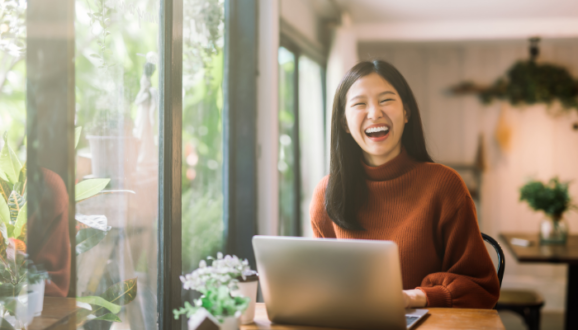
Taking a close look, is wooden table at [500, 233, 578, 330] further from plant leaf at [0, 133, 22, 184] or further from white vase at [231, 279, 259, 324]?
plant leaf at [0, 133, 22, 184]

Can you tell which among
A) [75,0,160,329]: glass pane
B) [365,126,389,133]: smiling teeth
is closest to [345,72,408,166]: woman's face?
[365,126,389,133]: smiling teeth

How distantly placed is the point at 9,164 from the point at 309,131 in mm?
2991

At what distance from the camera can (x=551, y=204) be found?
3281mm

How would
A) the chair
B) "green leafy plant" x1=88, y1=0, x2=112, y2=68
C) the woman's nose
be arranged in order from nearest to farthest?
"green leafy plant" x1=88, y1=0, x2=112, y2=68
the woman's nose
the chair

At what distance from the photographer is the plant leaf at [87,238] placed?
1.10 metres

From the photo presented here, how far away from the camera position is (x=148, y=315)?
1448 millimetres

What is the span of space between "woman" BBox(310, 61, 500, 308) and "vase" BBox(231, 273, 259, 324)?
0.41m

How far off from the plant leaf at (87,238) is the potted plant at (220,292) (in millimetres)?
274

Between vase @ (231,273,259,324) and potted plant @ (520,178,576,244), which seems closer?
vase @ (231,273,259,324)

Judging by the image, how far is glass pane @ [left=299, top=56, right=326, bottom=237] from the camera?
3639 mm

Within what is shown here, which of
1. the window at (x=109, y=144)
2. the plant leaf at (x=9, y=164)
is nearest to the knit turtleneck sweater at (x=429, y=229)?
the window at (x=109, y=144)

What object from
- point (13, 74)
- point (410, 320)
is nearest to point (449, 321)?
point (410, 320)

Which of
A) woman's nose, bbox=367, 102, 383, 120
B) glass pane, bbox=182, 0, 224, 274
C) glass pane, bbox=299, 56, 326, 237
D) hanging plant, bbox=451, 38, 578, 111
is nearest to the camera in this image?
woman's nose, bbox=367, 102, 383, 120

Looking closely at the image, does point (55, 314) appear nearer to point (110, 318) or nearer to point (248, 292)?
point (110, 318)
